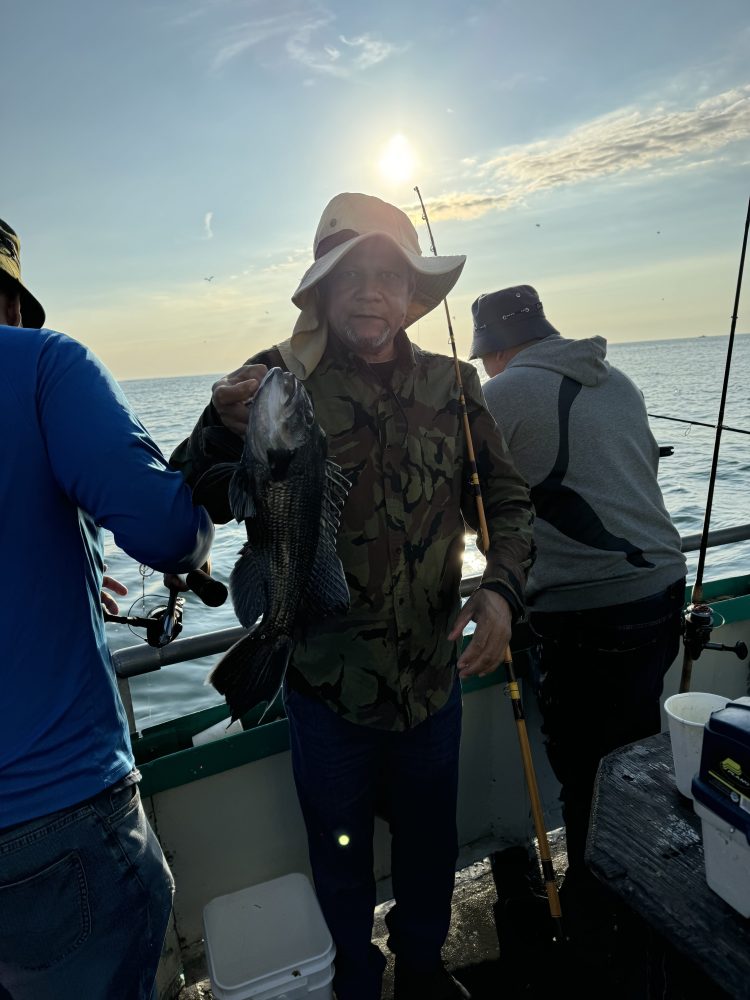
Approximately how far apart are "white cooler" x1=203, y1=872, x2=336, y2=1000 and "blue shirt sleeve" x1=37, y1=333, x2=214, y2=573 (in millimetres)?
1773

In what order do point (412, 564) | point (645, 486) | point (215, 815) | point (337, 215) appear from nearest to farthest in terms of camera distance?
point (412, 564)
point (337, 215)
point (215, 815)
point (645, 486)

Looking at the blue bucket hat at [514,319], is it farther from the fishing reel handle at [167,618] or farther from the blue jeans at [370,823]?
the fishing reel handle at [167,618]

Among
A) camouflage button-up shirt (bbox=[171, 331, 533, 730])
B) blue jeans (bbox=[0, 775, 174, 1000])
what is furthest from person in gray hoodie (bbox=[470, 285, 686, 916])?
blue jeans (bbox=[0, 775, 174, 1000])

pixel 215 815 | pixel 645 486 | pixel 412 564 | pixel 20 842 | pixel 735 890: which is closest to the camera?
pixel 20 842

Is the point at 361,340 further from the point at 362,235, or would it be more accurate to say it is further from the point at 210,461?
the point at 210,461

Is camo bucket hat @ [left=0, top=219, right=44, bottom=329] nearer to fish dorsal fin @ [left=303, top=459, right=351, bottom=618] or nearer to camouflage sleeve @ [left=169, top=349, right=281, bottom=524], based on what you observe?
camouflage sleeve @ [left=169, top=349, right=281, bottom=524]

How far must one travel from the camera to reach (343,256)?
8.66 ft

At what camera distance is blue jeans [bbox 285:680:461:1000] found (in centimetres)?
255

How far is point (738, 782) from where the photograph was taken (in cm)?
159

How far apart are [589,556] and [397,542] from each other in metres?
1.11

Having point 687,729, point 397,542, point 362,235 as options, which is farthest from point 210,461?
point 687,729

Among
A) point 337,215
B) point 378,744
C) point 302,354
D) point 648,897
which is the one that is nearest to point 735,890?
point 648,897

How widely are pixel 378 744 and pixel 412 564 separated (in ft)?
2.26

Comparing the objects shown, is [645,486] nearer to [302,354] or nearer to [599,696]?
[599,696]
